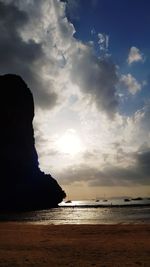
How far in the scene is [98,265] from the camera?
1291 cm

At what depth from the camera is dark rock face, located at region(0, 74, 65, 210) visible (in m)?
122

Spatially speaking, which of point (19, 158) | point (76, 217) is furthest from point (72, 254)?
point (19, 158)

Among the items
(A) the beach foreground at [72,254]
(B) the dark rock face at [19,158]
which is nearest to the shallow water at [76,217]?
(B) the dark rock face at [19,158]

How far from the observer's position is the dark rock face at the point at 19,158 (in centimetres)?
12212

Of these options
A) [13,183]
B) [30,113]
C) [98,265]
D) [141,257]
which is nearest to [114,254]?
[141,257]

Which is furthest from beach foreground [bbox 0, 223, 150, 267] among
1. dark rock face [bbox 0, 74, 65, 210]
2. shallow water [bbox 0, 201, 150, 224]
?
dark rock face [bbox 0, 74, 65, 210]

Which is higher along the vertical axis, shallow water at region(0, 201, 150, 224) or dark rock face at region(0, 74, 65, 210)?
dark rock face at region(0, 74, 65, 210)

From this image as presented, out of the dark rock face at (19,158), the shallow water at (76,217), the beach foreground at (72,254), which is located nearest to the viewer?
the beach foreground at (72,254)

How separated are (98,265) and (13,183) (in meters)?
114

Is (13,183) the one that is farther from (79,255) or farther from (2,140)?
(79,255)

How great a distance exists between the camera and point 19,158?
421 ft

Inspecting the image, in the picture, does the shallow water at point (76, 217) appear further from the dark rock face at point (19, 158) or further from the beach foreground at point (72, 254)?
the beach foreground at point (72, 254)

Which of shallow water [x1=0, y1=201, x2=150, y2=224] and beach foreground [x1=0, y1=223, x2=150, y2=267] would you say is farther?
shallow water [x1=0, y1=201, x2=150, y2=224]

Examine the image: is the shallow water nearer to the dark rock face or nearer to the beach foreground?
the dark rock face
